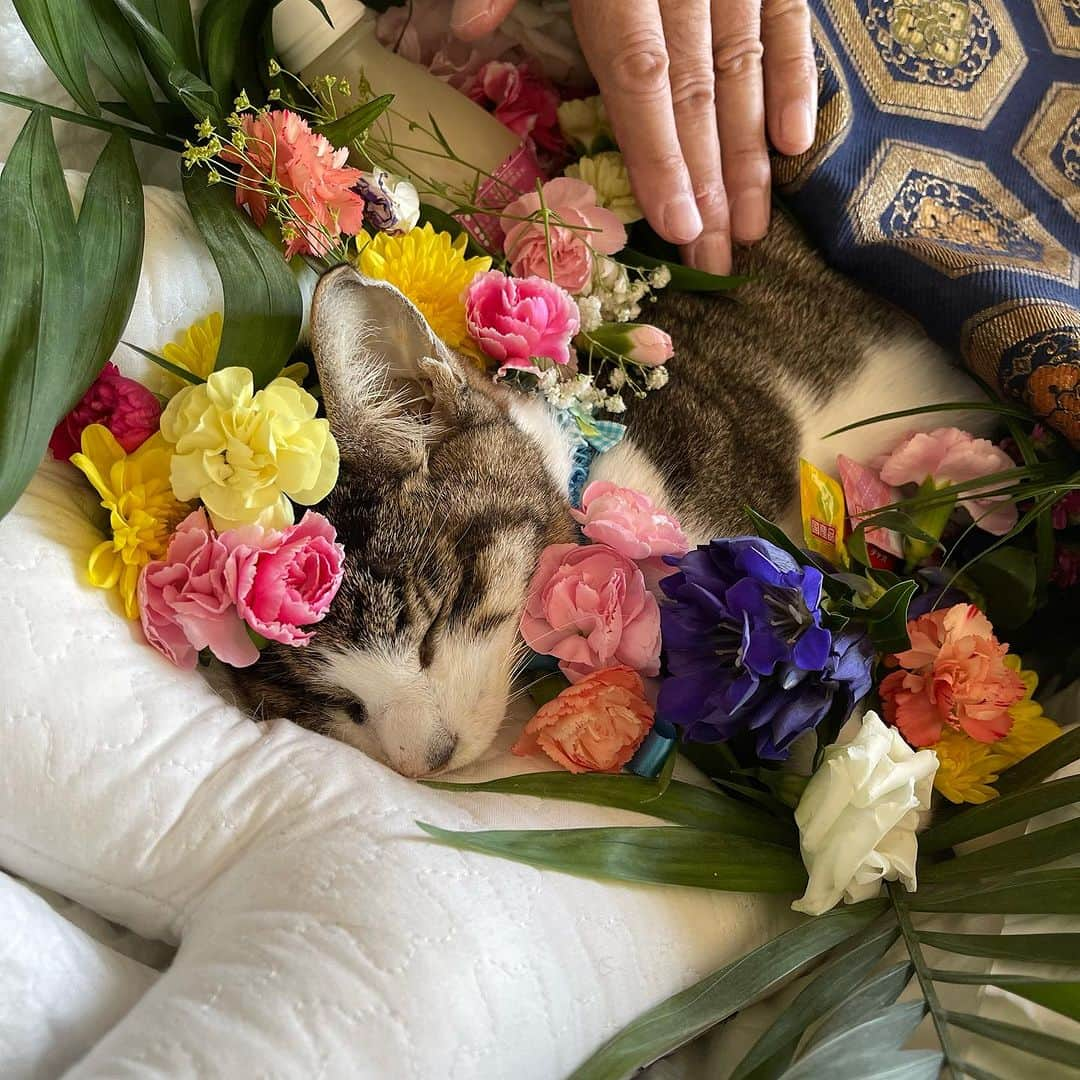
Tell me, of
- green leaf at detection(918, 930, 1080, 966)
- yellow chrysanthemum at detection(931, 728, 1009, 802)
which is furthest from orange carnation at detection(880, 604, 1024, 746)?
green leaf at detection(918, 930, 1080, 966)

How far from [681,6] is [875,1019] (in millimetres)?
1101

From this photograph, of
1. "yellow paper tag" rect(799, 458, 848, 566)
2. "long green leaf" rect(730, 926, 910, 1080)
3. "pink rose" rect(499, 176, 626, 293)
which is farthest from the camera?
"pink rose" rect(499, 176, 626, 293)

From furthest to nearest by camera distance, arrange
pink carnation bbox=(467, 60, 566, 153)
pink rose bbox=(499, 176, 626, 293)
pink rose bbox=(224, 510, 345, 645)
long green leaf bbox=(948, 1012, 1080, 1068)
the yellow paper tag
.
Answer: pink carnation bbox=(467, 60, 566, 153) → pink rose bbox=(499, 176, 626, 293) → the yellow paper tag → pink rose bbox=(224, 510, 345, 645) → long green leaf bbox=(948, 1012, 1080, 1068)

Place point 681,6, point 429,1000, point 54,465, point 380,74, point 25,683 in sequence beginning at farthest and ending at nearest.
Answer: point 380,74 → point 681,6 → point 54,465 → point 25,683 → point 429,1000

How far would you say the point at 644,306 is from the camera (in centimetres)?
131

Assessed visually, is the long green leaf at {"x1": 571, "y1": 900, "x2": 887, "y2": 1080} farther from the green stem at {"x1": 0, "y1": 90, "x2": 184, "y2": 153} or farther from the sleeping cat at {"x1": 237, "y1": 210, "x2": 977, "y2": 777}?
the green stem at {"x1": 0, "y1": 90, "x2": 184, "y2": 153}

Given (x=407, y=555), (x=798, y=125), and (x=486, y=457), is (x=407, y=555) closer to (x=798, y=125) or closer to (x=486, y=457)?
(x=486, y=457)

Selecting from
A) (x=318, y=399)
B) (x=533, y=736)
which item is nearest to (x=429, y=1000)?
(x=533, y=736)

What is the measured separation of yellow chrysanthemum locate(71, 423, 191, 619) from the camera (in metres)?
0.89

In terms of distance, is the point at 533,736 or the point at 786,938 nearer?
the point at 786,938

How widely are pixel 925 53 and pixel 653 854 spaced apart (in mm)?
1040

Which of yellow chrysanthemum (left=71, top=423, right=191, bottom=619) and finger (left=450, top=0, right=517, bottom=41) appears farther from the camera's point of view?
finger (left=450, top=0, right=517, bottom=41)

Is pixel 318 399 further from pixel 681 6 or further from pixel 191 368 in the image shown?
pixel 681 6

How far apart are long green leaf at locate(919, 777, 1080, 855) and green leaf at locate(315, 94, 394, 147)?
93 centimetres
